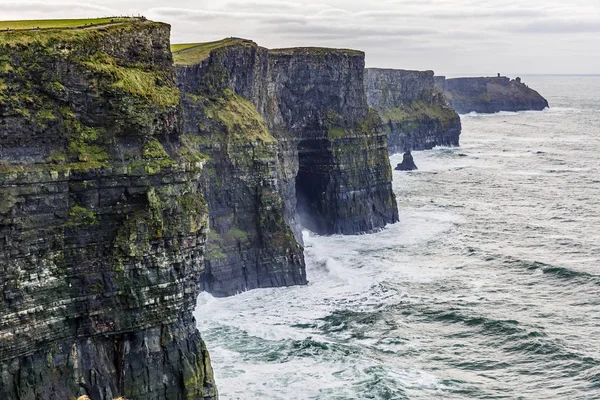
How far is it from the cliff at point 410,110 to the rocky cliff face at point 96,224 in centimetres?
12519

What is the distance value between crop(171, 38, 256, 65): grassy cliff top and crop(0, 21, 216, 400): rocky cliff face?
85.9 feet

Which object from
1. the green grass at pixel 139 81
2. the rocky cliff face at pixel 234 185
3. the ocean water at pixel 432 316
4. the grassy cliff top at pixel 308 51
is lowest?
the ocean water at pixel 432 316

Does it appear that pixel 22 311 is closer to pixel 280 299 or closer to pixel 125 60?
pixel 125 60

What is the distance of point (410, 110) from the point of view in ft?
579

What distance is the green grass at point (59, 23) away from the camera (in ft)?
130

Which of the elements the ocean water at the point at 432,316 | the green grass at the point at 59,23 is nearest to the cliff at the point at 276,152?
the ocean water at the point at 432,316

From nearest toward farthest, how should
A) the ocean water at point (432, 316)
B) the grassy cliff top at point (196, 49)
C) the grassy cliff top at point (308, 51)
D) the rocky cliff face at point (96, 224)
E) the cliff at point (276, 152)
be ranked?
the rocky cliff face at point (96, 224) < the ocean water at point (432, 316) < the cliff at point (276, 152) < the grassy cliff top at point (196, 49) < the grassy cliff top at point (308, 51)

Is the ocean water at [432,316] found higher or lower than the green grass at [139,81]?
lower

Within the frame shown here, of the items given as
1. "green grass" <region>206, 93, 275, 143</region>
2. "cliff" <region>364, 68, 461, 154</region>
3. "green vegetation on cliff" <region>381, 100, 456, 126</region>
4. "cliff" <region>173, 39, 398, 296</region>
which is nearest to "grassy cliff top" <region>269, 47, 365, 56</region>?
"cliff" <region>173, 39, 398, 296</region>

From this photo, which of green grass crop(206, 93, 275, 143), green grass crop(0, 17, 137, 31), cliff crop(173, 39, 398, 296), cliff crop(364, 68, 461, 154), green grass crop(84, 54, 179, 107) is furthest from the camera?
cliff crop(364, 68, 461, 154)

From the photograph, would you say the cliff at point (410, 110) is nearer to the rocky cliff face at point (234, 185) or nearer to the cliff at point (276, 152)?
the cliff at point (276, 152)

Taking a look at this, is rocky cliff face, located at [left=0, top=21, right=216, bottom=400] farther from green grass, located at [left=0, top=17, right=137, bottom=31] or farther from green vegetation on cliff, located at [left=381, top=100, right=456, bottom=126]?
green vegetation on cliff, located at [left=381, top=100, right=456, bottom=126]

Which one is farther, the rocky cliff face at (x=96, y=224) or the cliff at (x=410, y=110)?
the cliff at (x=410, y=110)

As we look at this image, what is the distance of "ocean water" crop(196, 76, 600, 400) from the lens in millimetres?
46250
